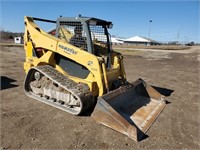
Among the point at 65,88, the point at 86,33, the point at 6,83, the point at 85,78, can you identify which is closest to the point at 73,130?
the point at 65,88

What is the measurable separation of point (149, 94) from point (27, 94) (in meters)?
3.60

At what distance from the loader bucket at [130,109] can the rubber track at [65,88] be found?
355 millimetres

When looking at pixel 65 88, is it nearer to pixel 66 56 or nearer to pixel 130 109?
pixel 66 56

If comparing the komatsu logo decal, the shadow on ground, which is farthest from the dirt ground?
the komatsu logo decal

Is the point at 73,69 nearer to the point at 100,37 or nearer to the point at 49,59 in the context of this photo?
the point at 49,59

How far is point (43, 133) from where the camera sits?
13.6 feet

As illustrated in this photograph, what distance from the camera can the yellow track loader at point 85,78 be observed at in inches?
188

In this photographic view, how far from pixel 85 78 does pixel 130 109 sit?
1.37m

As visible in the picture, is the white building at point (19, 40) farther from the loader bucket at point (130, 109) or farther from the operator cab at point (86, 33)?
the loader bucket at point (130, 109)

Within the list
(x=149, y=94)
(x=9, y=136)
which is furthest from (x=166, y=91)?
(x=9, y=136)

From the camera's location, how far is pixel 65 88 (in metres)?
5.04

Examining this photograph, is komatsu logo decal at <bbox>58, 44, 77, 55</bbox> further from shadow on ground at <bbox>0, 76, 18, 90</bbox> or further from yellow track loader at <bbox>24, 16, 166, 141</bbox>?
shadow on ground at <bbox>0, 76, 18, 90</bbox>

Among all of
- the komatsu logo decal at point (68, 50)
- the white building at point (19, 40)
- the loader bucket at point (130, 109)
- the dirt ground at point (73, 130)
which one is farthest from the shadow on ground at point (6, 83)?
the white building at point (19, 40)

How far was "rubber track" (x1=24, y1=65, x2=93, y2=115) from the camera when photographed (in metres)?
4.83
